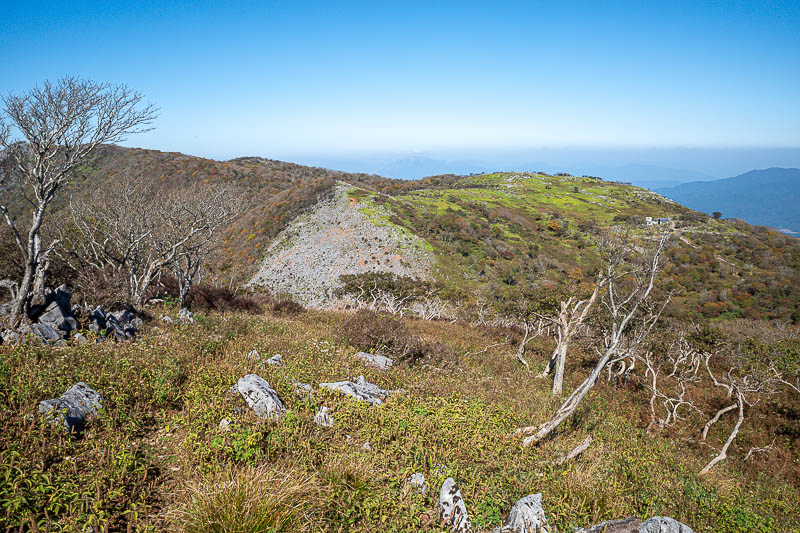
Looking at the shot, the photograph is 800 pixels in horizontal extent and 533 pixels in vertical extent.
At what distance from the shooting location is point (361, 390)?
7484 mm

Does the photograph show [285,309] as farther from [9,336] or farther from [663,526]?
[663,526]

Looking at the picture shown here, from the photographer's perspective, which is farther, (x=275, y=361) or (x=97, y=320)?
(x=97, y=320)

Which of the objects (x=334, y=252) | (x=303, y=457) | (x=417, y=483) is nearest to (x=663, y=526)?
(x=417, y=483)

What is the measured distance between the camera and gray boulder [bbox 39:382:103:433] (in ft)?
15.3

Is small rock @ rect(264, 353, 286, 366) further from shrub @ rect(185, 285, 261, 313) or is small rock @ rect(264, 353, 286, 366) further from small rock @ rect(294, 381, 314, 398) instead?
shrub @ rect(185, 285, 261, 313)

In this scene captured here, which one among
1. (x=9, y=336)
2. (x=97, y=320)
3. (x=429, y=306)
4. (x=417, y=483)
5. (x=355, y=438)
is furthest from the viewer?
(x=429, y=306)

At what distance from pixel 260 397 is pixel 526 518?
4.47m

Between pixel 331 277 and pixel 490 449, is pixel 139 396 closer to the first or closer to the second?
pixel 490 449

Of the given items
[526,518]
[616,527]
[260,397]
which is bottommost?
[616,527]

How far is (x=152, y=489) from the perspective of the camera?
4.13 metres

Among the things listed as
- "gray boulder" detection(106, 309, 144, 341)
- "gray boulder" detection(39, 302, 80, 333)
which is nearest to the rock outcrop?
"gray boulder" detection(106, 309, 144, 341)

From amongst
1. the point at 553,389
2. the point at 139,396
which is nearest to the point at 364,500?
the point at 139,396

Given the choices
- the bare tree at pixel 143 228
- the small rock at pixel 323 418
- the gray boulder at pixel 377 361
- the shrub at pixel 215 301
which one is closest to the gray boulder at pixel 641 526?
the small rock at pixel 323 418

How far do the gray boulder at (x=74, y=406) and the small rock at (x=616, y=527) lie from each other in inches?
266
